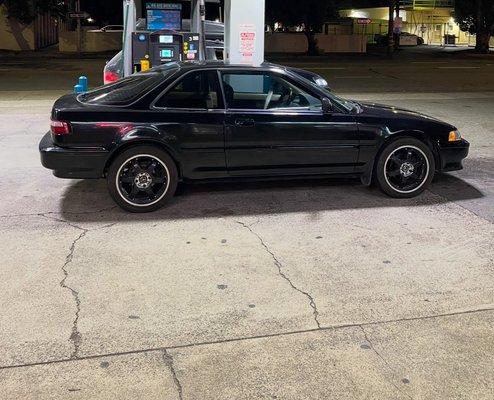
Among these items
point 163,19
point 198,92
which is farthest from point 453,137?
point 163,19

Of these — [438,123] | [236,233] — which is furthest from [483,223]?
[236,233]

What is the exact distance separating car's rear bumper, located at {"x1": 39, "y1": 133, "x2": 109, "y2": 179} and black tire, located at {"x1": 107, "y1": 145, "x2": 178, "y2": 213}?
0.14 m

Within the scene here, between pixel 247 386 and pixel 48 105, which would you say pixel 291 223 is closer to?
pixel 247 386

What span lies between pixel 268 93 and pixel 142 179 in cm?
165

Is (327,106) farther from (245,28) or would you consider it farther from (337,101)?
(245,28)

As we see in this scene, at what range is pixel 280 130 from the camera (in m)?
6.10

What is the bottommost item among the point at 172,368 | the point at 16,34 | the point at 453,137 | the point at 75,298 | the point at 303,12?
the point at 172,368

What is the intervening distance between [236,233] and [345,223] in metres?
1.12

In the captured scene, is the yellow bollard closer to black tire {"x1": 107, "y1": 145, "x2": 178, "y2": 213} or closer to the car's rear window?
the car's rear window

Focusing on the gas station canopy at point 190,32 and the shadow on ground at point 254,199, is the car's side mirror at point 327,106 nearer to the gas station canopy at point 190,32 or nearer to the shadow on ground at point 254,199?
the shadow on ground at point 254,199

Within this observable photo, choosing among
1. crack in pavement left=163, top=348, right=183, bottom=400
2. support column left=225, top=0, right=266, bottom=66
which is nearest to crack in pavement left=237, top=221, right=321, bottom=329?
crack in pavement left=163, top=348, right=183, bottom=400

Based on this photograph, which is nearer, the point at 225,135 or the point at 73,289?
the point at 73,289

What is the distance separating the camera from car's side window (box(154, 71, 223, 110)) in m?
6.02

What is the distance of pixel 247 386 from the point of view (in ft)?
10.3
